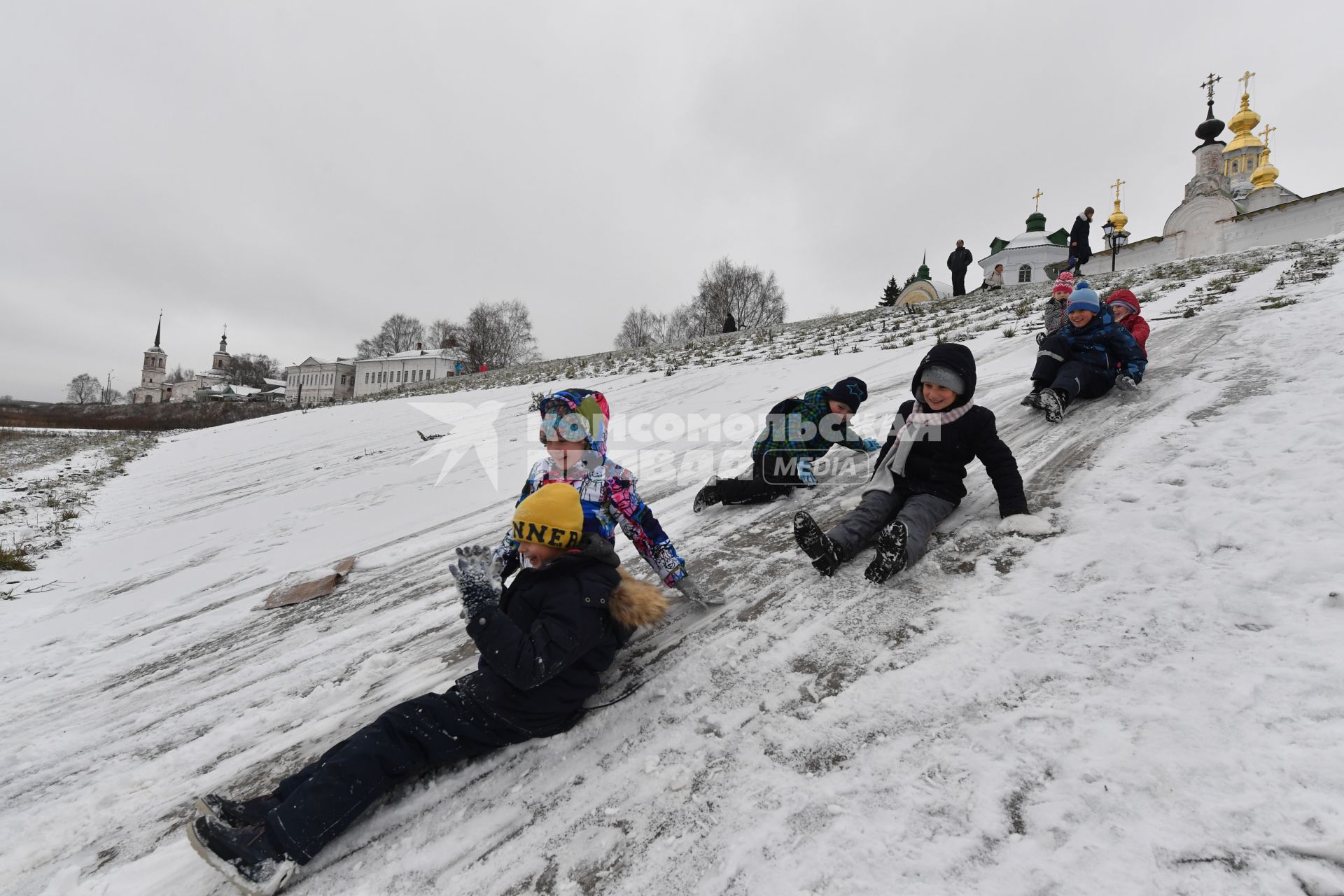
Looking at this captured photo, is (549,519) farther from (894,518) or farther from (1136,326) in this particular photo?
(1136,326)

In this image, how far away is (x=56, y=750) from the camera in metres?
2.57

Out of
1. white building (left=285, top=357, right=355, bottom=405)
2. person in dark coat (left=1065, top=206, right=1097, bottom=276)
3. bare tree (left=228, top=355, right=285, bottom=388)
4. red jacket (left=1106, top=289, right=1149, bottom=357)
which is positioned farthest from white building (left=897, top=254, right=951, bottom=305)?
bare tree (left=228, top=355, right=285, bottom=388)

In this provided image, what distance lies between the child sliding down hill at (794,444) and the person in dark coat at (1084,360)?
1.53 metres

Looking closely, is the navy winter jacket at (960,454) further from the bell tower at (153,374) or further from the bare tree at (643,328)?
the bell tower at (153,374)

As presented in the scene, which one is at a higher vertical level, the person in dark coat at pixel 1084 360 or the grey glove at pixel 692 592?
the person in dark coat at pixel 1084 360

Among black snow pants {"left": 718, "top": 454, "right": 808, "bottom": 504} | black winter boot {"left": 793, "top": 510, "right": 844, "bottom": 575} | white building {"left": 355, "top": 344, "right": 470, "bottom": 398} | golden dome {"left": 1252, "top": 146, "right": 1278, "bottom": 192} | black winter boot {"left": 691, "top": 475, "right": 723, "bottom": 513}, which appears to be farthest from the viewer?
white building {"left": 355, "top": 344, "right": 470, "bottom": 398}

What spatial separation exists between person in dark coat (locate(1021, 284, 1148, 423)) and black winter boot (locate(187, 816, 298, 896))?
18.0 ft

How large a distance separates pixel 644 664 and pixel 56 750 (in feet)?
9.15

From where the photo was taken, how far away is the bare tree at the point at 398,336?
81.4 metres

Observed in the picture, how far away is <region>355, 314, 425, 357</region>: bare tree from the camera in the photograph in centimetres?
8144

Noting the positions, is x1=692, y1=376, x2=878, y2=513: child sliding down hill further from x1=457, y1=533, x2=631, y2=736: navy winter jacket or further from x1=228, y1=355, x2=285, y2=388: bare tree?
x1=228, y1=355, x2=285, y2=388: bare tree

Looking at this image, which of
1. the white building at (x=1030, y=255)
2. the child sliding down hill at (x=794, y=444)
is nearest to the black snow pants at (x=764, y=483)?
the child sliding down hill at (x=794, y=444)

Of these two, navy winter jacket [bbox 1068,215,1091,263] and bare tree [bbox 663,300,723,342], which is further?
bare tree [bbox 663,300,723,342]

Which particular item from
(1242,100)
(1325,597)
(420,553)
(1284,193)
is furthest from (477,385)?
(1242,100)
